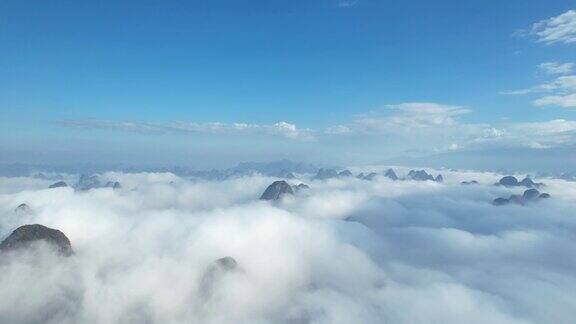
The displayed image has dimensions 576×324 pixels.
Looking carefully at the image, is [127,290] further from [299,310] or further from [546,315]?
[546,315]

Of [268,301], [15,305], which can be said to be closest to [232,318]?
[268,301]

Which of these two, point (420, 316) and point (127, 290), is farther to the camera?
point (127, 290)

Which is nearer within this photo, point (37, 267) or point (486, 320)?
point (486, 320)

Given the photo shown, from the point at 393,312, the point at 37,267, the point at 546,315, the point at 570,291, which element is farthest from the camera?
the point at 37,267

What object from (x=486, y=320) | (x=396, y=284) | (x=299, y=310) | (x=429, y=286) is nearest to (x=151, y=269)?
(x=299, y=310)

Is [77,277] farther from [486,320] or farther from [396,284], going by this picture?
[486,320]

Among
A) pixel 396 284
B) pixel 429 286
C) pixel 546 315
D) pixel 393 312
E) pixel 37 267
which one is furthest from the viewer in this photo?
pixel 37 267

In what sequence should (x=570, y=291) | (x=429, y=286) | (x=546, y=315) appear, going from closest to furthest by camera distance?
(x=546, y=315) → (x=570, y=291) → (x=429, y=286)

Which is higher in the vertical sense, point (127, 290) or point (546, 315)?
point (546, 315)

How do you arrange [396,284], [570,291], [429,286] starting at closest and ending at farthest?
[570,291] < [429,286] < [396,284]
